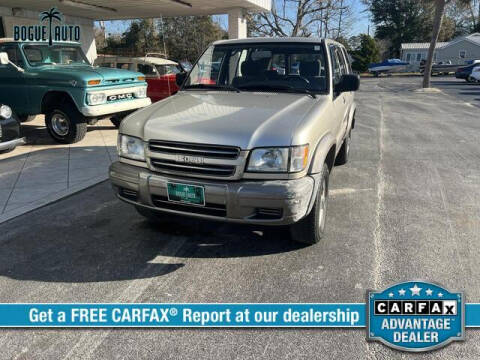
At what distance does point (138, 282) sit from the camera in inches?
123

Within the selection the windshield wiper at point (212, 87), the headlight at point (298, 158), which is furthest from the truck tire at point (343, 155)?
the headlight at point (298, 158)

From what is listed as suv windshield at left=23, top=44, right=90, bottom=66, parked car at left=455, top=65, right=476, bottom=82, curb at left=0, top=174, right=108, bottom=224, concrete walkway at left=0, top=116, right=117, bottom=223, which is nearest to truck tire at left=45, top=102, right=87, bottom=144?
concrete walkway at left=0, top=116, right=117, bottom=223

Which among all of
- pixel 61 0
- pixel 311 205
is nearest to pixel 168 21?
pixel 61 0

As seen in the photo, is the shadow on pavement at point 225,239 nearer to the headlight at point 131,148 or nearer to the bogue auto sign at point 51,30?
the headlight at point 131,148

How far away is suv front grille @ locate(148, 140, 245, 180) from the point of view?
3000 millimetres

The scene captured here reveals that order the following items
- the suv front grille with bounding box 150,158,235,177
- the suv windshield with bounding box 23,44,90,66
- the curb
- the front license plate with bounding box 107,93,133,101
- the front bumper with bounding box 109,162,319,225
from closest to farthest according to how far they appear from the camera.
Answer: the front bumper with bounding box 109,162,319,225 < the suv front grille with bounding box 150,158,235,177 < the curb < the front license plate with bounding box 107,93,133,101 < the suv windshield with bounding box 23,44,90,66

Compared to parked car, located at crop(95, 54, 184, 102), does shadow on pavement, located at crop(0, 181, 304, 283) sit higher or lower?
lower

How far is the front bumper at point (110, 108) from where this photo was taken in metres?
7.57

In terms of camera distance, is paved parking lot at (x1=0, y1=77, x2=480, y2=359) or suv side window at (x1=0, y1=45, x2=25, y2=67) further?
suv side window at (x1=0, y1=45, x2=25, y2=67)

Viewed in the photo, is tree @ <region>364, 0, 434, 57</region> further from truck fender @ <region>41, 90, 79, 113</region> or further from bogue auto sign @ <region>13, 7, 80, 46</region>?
truck fender @ <region>41, 90, 79, 113</region>

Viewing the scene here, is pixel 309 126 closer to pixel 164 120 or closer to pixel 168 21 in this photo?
pixel 164 120

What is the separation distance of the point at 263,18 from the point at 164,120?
32.0m

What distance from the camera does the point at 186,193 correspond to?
10.2 feet

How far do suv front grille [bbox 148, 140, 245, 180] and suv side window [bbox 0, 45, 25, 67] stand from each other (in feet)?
21.7
